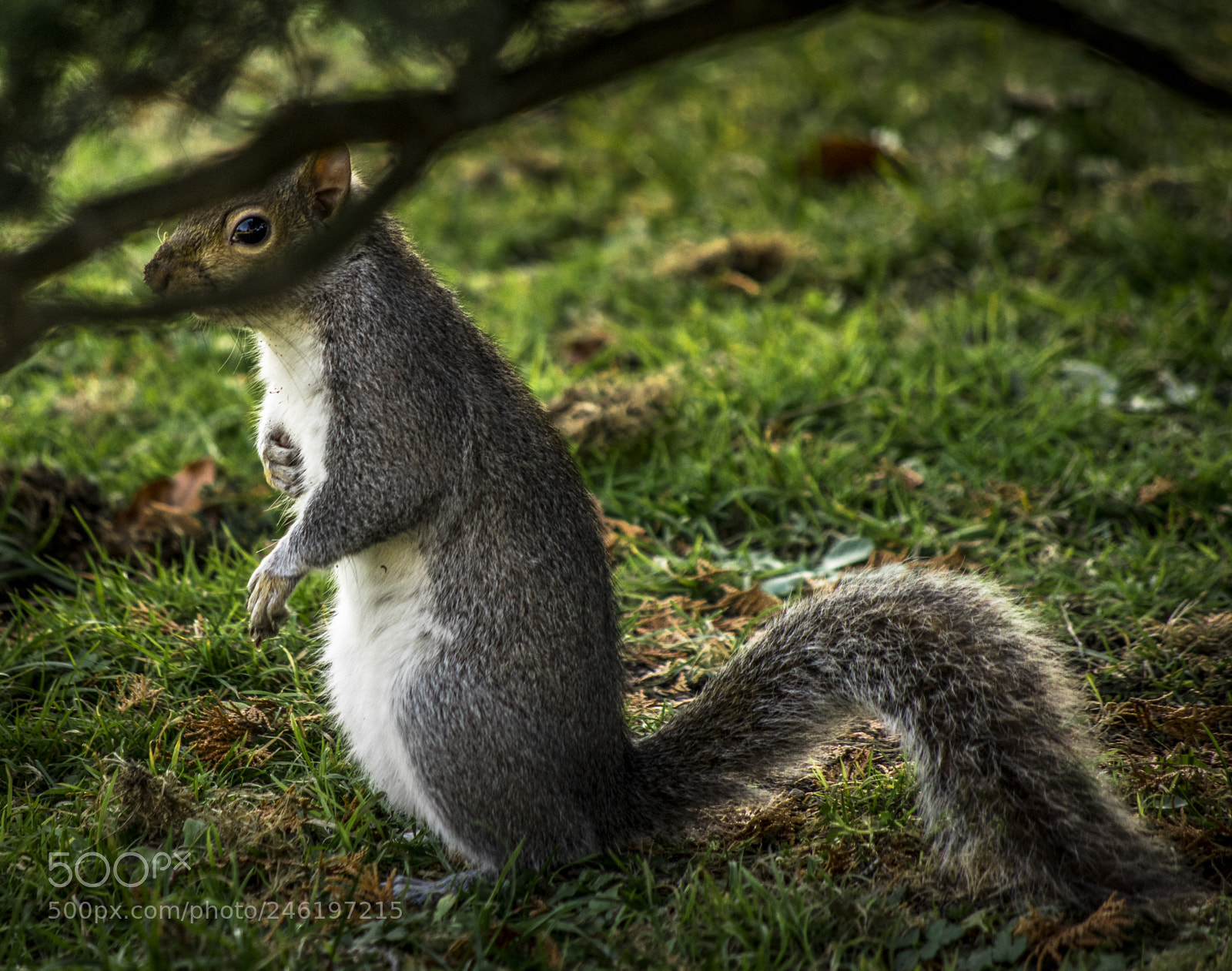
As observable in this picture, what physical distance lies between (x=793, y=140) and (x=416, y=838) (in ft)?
15.4

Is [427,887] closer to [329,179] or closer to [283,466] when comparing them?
[283,466]

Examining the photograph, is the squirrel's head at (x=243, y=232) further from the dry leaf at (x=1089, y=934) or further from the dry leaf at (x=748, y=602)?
the dry leaf at (x=1089, y=934)

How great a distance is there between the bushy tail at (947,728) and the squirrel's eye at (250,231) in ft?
4.58

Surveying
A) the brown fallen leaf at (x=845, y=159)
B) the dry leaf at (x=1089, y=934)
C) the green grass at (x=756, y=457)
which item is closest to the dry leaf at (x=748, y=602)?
the green grass at (x=756, y=457)

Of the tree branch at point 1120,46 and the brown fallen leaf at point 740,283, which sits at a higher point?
the tree branch at point 1120,46

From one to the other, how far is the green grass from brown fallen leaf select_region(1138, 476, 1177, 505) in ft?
0.11

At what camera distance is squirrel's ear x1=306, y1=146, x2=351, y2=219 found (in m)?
2.50

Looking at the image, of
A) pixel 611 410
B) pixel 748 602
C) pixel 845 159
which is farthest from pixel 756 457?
pixel 845 159

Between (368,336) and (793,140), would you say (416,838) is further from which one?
(793,140)

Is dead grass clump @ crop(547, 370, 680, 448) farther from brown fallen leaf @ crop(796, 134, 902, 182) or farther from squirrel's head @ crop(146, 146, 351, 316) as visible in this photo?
brown fallen leaf @ crop(796, 134, 902, 182)

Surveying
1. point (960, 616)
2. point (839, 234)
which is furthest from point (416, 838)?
point (839, 234)

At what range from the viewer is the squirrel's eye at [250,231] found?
2.50 meters

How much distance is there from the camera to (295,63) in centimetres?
189

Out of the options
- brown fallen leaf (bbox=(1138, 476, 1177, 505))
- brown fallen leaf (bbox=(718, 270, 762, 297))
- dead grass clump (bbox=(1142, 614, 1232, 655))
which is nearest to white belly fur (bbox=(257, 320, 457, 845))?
dead grass clump (bbox=(1142, 614, 1232, 655))
